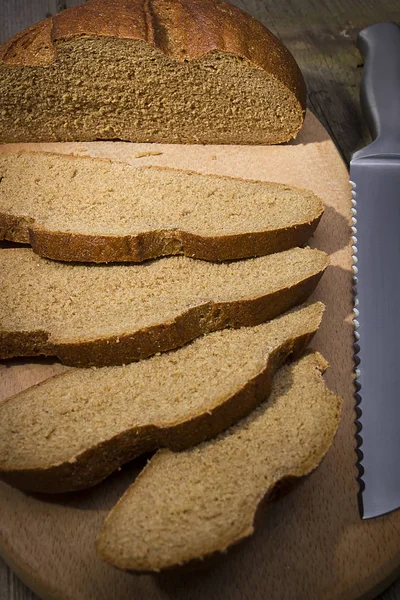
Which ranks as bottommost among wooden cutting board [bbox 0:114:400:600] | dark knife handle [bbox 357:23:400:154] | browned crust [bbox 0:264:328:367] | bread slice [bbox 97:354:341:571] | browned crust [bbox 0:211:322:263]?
wooden cutting board [bbox 0:114:400:600]

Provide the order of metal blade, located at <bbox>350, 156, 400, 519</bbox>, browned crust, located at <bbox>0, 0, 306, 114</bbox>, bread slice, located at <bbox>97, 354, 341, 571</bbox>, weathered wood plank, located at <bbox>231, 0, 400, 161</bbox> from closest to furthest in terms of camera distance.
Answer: bread slice, located at <bbox>97, 354, 341, 571</bbox>, metal blade, located at <bbox>350, 156, 400, 519</bbox>, browned crust, located at <bbox>0, 0, 306, 114</bbox>, weathered wood plank, located at <bbox>231, 0, 400, 161</bbox>

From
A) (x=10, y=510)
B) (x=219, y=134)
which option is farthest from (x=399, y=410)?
(x=219, y=134)

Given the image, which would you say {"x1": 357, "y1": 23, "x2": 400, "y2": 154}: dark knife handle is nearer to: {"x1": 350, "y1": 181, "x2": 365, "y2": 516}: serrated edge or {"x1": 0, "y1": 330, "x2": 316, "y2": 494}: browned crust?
{"x1": 350, "y1": 181, "x2": 365, "y2": 516}: serrated edge

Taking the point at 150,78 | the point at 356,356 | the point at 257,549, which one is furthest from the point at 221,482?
the point at 150,78

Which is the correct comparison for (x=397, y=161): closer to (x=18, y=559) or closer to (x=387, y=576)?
(x=387, y=576)

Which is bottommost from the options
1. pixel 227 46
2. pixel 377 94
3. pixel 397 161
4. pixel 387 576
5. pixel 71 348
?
pixel 387 576

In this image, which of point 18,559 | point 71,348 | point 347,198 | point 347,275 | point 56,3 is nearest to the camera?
point 18,559

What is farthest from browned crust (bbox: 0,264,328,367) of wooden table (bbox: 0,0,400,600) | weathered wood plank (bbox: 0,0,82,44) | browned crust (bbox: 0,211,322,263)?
weathered wood plank (bbox: 0,0,82,44)
